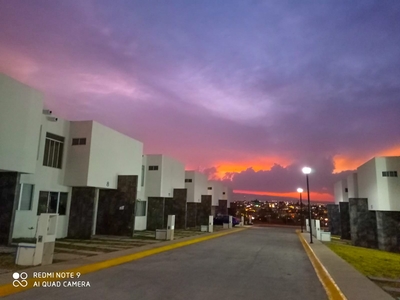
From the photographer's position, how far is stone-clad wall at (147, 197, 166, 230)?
30469 millimetres

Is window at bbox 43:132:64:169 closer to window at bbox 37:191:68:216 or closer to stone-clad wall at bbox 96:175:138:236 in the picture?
window at bbox 37:191:68:216

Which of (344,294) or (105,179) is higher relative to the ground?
(105,179)

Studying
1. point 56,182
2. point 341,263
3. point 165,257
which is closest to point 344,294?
point 341,263

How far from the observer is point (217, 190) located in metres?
61.0

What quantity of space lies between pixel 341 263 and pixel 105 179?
1476 centimetres

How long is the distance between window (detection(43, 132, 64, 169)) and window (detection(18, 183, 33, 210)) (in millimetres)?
1681

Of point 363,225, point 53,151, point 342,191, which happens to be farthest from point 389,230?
point 53,151

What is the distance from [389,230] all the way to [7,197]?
27313mm

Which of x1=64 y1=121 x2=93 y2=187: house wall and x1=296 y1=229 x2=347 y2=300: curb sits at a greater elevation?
x1=64 y1=121 x2=93 y2=187: house wall

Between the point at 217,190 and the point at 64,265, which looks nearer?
the point at 64,265

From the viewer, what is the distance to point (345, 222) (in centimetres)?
3638

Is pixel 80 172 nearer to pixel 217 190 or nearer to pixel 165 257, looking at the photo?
pixel 165 257

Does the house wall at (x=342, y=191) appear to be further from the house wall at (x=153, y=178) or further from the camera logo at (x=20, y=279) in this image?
the camera logo at (x=20, y=279)

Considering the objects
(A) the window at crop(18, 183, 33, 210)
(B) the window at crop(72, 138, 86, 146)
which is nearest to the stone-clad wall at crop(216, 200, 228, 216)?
(B) the window at crop(72, 138, 86, 146)
